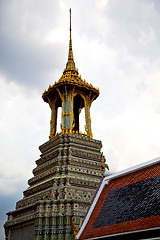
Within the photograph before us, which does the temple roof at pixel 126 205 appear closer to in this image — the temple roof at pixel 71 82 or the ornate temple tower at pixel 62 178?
the ornate temple tower at pixel 62 178

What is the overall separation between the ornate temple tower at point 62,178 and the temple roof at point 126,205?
11.4 ft

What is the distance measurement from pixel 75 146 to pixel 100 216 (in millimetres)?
9323

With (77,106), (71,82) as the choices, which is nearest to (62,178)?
(71,82)

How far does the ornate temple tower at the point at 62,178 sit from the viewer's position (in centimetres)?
1697

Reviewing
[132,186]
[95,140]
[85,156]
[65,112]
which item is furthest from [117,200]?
[65,112]

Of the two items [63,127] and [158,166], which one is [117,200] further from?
[63,127]

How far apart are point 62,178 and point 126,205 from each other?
26.1 ft

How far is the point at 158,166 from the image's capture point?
1253 centimetres

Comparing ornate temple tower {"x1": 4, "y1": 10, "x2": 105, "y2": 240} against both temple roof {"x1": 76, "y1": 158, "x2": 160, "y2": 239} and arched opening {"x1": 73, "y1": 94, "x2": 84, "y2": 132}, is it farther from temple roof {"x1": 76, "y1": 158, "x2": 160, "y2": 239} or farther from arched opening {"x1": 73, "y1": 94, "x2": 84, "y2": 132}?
temple roof {"x1": 76, "y1": 158, "x2": 160, "y2": 239}

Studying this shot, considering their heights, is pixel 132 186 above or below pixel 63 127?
below

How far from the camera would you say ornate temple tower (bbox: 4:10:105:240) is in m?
17.0

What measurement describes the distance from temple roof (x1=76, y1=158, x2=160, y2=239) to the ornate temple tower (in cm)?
349

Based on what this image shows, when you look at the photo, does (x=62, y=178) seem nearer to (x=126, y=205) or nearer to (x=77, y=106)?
(x=126, y=205)

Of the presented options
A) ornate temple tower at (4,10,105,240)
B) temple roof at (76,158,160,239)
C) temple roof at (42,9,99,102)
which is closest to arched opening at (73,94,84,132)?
ornate temple tower at (4,10,105,240)
